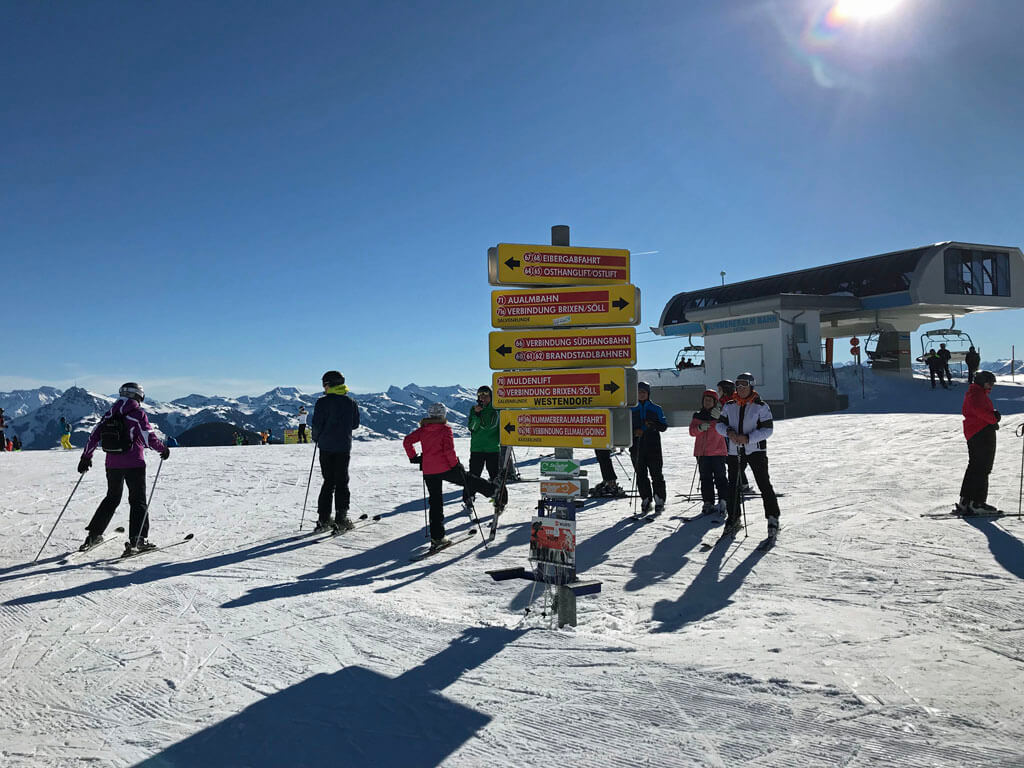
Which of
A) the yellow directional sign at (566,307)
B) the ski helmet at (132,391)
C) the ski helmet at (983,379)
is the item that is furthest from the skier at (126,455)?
the ski helmet at (983,379)

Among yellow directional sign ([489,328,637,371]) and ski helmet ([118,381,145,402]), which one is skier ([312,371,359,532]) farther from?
yellow directional sign ([489,328,637,371])

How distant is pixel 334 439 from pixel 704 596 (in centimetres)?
480

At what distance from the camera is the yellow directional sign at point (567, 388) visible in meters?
4.98

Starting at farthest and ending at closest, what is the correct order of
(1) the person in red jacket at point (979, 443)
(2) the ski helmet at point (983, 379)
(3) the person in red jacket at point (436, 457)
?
(1) the person in red jacket at point (979, 443), (2) the ski helmet at point (983, 379), (3) the person in red jacket at point (436, 457)

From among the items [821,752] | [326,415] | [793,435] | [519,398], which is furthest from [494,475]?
[793,435]

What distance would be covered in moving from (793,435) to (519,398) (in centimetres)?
1478

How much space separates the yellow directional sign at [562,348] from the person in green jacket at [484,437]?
13.2 ft

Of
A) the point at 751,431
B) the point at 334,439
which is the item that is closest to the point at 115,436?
the point at 334,439

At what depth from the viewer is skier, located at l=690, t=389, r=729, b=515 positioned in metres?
8.38

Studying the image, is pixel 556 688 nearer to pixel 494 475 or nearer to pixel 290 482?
pixel 494 475

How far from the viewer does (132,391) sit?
7.18 m

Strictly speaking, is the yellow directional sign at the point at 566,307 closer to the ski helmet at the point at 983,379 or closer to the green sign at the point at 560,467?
the green sign at the point at 560,467

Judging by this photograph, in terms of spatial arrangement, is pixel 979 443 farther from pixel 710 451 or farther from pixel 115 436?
pixel 115 436

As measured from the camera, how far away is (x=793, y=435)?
59.1 ft
